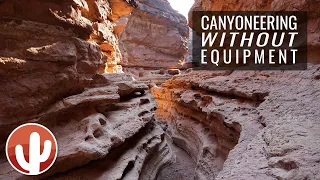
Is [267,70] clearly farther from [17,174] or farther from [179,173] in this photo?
[17,174]

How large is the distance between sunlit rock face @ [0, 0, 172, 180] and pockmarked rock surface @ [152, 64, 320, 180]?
6.30ft

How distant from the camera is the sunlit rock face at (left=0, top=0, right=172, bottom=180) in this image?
120 inches

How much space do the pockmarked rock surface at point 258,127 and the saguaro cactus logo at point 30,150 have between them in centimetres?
240

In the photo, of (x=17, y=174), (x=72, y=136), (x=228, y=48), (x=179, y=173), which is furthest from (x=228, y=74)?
(x=17, y=174)

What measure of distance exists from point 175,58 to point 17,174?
86.0 feet

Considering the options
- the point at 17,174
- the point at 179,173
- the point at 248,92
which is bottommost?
the point at 179,173

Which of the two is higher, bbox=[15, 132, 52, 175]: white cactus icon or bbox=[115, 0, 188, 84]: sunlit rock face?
bbox=[115, 0, 188, 84]: sunlit rock face

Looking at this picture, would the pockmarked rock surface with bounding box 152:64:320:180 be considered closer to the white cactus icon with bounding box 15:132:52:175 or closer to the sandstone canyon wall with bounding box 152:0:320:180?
the sandstone canyon wall with bounding box 152:0:320:180

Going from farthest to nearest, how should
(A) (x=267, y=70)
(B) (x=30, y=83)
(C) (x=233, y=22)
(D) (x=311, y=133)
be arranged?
(C) (x=233, y=22) → (A) (x=267, y=70) → (B) (x=30, y=83) → (D) (x=311, y=133)

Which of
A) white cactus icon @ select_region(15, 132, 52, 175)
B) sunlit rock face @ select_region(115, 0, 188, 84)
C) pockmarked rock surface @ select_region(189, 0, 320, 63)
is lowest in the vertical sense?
white cactus icon @ select_region(15, 132, 52, 175)

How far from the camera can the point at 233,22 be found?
809 cm

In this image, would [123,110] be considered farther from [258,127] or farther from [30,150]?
[258,127]

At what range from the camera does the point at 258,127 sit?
11.3 feet

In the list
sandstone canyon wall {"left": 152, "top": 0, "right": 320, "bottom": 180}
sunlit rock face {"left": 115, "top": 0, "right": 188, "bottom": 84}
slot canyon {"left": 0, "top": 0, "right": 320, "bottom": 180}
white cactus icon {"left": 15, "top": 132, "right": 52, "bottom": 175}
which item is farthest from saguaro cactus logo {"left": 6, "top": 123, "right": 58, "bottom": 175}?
sunlit rock face {"left": 115, "top": 0, "right": 188, "bottom": 84}
